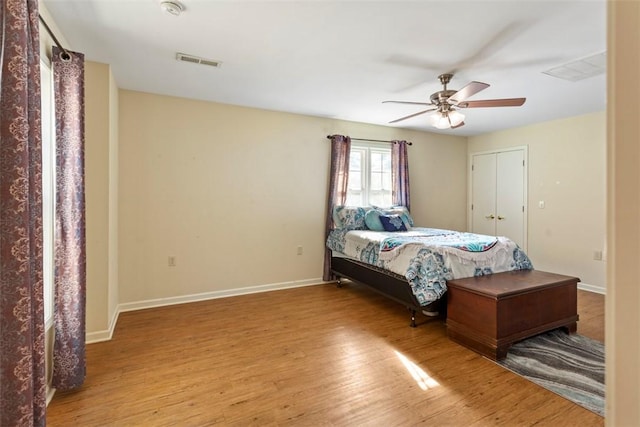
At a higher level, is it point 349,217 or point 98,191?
point 98,191

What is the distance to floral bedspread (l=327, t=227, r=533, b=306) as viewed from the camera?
2895 mm

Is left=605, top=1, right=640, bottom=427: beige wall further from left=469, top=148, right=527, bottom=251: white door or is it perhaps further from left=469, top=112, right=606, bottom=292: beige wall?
left=469, top=148, right=527, bottom=251: white door

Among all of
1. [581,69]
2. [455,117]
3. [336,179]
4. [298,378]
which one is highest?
[581,69]

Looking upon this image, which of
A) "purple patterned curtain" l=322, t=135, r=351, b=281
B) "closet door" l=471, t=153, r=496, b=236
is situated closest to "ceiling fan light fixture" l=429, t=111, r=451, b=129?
"purple patterned curtain" l=322, t=135, r=351, b=281

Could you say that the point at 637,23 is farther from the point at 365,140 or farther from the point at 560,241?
the point at 560,241

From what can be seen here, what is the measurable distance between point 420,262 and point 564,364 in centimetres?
126

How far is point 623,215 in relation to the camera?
1.50 ft

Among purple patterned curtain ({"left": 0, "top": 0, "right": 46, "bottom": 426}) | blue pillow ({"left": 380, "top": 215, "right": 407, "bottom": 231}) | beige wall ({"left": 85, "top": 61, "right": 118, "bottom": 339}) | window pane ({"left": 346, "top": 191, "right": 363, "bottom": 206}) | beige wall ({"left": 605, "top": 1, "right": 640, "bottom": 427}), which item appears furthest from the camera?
window pane ({"left": 346, "top": 191, "right": 363, "bottom": 206})

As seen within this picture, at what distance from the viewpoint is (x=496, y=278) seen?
2932 millimetres

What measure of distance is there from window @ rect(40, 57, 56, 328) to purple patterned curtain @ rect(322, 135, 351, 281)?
3.14 metres

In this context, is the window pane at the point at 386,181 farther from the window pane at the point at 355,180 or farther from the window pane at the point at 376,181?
the window pane at the point at 355,180

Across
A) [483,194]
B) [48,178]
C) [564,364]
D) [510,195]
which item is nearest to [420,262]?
[564,364]

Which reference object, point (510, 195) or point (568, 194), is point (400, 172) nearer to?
point (510, 195)

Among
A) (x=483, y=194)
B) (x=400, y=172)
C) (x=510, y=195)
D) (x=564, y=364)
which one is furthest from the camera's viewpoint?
(x=483, y=194)
